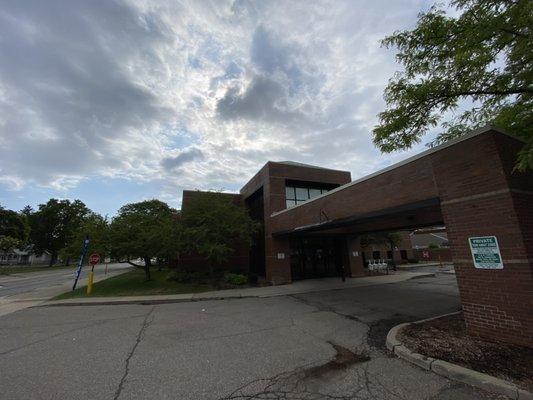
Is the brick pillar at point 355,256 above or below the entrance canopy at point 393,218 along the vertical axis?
below

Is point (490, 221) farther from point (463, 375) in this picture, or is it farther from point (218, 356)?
point (218, 356)

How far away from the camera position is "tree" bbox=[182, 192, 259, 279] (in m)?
17.8

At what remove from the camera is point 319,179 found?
2238cm

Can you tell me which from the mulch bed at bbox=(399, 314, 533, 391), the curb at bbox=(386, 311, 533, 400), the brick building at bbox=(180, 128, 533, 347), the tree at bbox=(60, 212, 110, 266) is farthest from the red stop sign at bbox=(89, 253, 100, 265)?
the curb at bbox=(386, 311, 533, 400)

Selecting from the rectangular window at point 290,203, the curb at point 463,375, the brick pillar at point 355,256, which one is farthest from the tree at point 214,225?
the curb at point 463,375

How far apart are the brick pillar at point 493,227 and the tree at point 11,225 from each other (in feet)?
204

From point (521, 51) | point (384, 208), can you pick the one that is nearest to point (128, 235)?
point (384, 208)

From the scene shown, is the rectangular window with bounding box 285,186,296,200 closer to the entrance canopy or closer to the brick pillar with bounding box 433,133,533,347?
the entrance canopy

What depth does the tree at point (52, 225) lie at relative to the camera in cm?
5844

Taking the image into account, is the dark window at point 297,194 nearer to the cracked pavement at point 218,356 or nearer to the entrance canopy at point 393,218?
the entrance canopy at point 393,218

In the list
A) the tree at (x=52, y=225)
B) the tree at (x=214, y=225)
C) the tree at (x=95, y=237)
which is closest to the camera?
the tree at (x=214, y=225)

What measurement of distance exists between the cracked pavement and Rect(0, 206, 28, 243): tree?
164 ft

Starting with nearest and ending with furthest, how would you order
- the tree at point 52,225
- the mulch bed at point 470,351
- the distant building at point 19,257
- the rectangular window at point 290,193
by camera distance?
the mulch bed at point 470,351, the rectangular window at point 290,193, the tree at point 52,225, the distant building at point 19,257

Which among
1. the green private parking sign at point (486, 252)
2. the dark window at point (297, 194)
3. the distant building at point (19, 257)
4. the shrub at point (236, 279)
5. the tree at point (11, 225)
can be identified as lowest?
the shrub at point (236, 279)
